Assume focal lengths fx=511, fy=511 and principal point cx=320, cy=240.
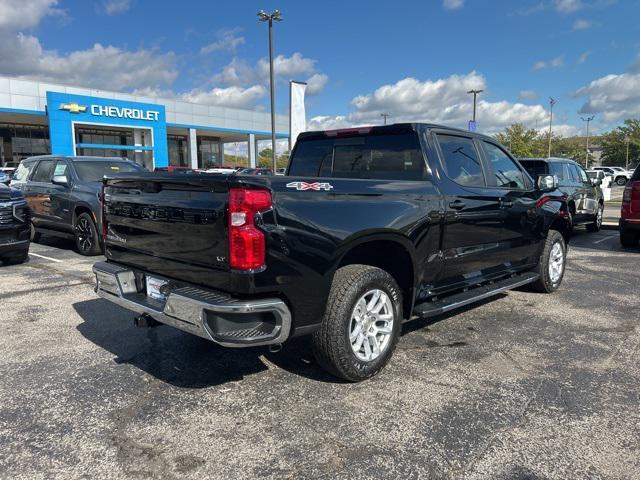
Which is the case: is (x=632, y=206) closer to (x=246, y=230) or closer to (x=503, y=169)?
(x=503, y=169)

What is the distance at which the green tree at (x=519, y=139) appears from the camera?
6112 centimetres

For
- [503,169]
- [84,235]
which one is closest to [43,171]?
[84,235]

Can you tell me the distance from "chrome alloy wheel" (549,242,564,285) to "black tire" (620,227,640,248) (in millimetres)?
3867

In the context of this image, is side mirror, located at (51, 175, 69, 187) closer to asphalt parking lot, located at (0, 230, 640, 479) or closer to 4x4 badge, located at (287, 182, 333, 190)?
asphalt parking lot, located at (0, 230, 640, 479)

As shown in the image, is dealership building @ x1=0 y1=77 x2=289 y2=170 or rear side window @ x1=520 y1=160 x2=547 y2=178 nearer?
rear side window @ x1=520 y1=160 x2=547 y2=178

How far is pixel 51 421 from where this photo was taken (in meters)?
3.12

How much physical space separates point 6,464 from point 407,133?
361 cm

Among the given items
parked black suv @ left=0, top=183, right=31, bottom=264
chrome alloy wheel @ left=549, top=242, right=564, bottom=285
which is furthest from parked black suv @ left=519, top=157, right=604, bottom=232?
parked black suv @ left=0, top=183, right=31, bottom=264

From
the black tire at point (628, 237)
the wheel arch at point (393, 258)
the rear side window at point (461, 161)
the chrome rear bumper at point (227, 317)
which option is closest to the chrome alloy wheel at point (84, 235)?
the chrome rear bumper at point (227, 317)

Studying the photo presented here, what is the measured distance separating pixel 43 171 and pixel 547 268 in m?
9.19

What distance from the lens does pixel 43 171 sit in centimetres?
1002

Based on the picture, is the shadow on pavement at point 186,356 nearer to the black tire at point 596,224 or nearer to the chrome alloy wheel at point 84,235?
the chrome alloy wheel at point 84,235

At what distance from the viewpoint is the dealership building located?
92.2ft

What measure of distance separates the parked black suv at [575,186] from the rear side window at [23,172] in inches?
389
